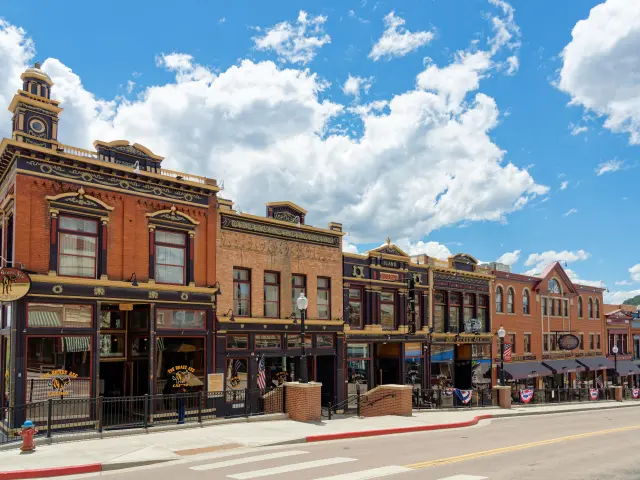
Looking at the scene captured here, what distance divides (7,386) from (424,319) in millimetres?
23286

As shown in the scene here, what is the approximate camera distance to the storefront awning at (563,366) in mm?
47469

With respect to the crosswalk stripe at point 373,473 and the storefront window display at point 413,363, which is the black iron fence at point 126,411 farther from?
the storefront window display at point 413,363

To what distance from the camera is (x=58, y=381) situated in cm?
1966

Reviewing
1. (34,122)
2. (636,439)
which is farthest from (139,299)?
(636,439)

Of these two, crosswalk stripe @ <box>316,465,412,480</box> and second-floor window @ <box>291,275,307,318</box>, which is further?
second-floor window @ <box>291,275,307,318</box>

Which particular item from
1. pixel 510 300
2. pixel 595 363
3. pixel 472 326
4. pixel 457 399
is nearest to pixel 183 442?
pixel 457 399

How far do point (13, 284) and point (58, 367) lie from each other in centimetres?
330

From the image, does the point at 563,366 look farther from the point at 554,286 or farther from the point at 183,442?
the point at 183,442

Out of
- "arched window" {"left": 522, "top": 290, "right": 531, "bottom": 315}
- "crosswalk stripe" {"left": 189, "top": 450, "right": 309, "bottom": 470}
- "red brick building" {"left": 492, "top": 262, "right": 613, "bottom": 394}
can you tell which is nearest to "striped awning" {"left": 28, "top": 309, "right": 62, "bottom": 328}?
"crosswalk stripe" {"left": 189, "top": 450, "right": 309, "bottom": 470}

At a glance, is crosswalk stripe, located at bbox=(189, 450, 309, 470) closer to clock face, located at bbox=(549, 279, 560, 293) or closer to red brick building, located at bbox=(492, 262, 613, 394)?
red brick building, located at bbox=(492, 262, 613, 394)

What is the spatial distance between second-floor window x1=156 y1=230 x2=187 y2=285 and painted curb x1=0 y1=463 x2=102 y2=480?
9692mm

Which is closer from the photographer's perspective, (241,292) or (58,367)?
(58,367)

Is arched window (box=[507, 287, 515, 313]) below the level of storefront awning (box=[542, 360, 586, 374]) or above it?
above

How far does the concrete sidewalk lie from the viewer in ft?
45.6
